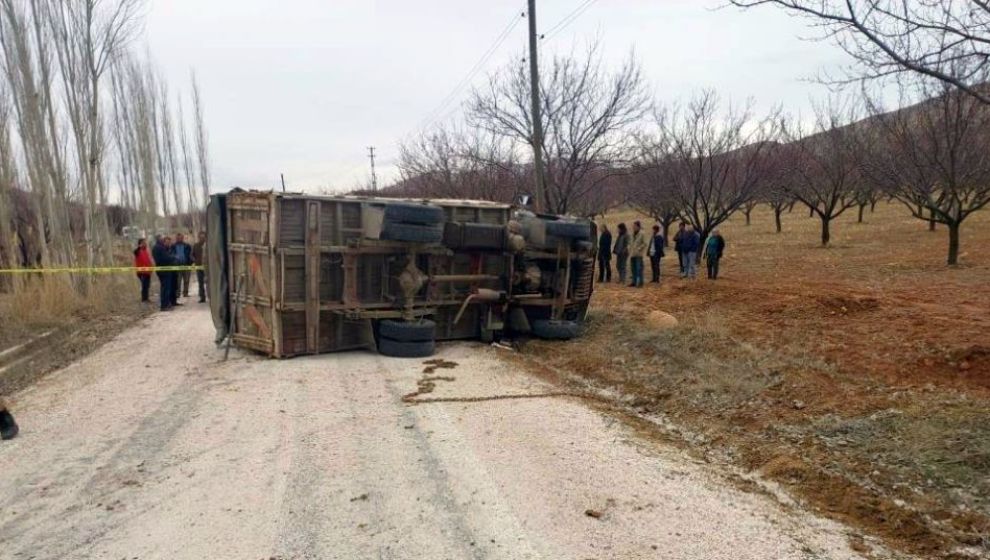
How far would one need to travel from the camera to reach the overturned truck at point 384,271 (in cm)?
941

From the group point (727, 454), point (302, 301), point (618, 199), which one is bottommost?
point (727, 454)

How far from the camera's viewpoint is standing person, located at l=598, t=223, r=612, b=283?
54.3 feet

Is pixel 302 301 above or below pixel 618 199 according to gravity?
below

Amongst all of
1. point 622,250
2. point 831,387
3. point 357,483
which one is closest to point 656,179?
point 622,250

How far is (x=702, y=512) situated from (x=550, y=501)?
98 cm

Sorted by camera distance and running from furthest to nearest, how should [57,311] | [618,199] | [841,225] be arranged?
[841,225] → [618,199] → [57,311]

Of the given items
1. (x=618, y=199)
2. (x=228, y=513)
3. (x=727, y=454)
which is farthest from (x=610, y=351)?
(x=618, y=199)

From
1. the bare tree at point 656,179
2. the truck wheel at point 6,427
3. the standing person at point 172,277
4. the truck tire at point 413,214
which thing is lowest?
the truck wheel at point 6,427

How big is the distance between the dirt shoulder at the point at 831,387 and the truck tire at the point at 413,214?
101 inches

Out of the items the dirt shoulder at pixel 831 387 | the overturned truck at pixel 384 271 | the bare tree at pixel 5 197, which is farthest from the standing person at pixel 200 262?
the dirt shoulder at pixel 831 387

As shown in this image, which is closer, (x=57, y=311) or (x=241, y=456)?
(x=241, y=456)

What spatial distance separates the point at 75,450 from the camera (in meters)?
5.84

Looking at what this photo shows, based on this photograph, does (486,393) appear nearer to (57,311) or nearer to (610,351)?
(610,351)

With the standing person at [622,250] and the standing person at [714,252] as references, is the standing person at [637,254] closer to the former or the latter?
the standing person at [622,250]
